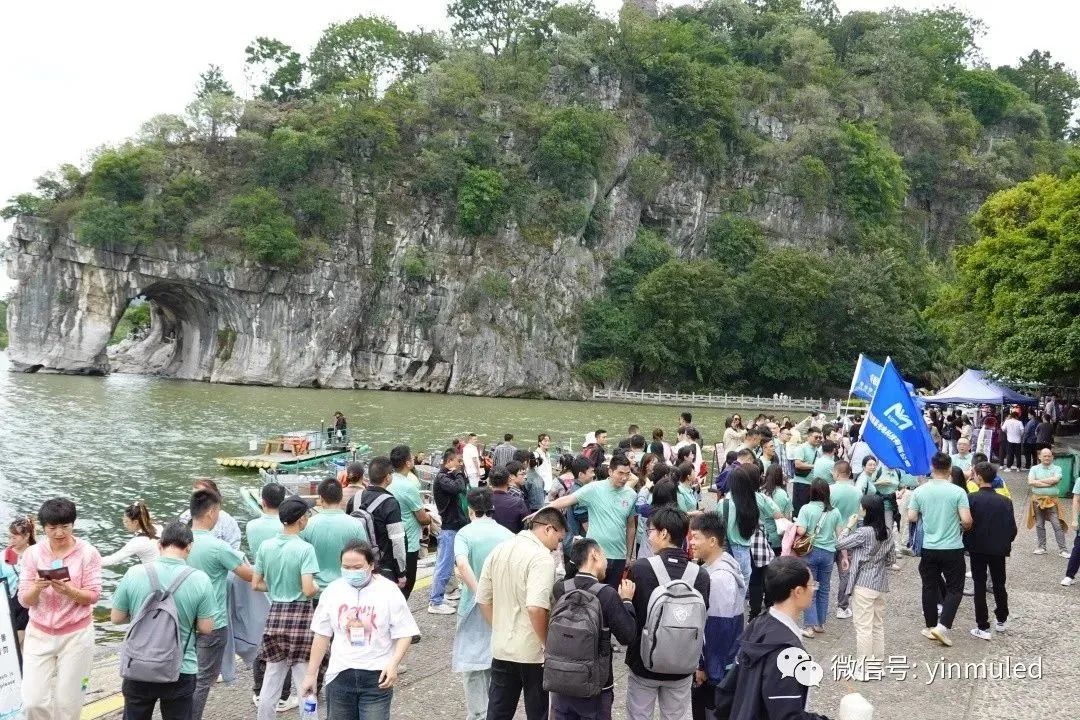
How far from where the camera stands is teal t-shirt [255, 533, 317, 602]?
18.1ft

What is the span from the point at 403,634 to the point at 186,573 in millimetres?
1312

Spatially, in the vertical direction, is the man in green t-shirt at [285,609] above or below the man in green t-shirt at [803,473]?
below

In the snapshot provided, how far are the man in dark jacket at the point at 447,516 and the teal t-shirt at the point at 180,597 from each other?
339 cm

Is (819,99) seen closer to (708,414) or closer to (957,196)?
(957,196)

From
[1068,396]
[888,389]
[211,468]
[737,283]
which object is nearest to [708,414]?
[737,283]

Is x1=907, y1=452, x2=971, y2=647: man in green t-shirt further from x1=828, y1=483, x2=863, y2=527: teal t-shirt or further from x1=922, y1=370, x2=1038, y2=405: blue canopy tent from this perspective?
x1=922, y1=370, x2=1038, y2=405: blue canopy tent

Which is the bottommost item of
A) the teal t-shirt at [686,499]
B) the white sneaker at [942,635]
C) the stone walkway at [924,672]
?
the stone walkway at [924,672]

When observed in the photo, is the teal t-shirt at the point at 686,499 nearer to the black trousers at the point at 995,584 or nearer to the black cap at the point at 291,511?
the black trousers at the point at 995,584

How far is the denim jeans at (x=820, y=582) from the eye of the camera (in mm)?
7895

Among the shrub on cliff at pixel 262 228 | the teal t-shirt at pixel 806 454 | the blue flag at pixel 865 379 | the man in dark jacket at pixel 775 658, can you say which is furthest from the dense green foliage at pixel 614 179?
the man in dark jacket at pixel 775 658

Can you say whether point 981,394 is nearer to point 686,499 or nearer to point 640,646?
point 686,499

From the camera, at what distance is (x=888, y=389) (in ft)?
32.6

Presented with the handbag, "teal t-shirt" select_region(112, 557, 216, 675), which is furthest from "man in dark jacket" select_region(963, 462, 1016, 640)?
"teal t-shirt" select_region(112, 557, 216, 675)

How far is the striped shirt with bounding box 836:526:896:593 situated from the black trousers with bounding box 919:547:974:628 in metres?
0.65
